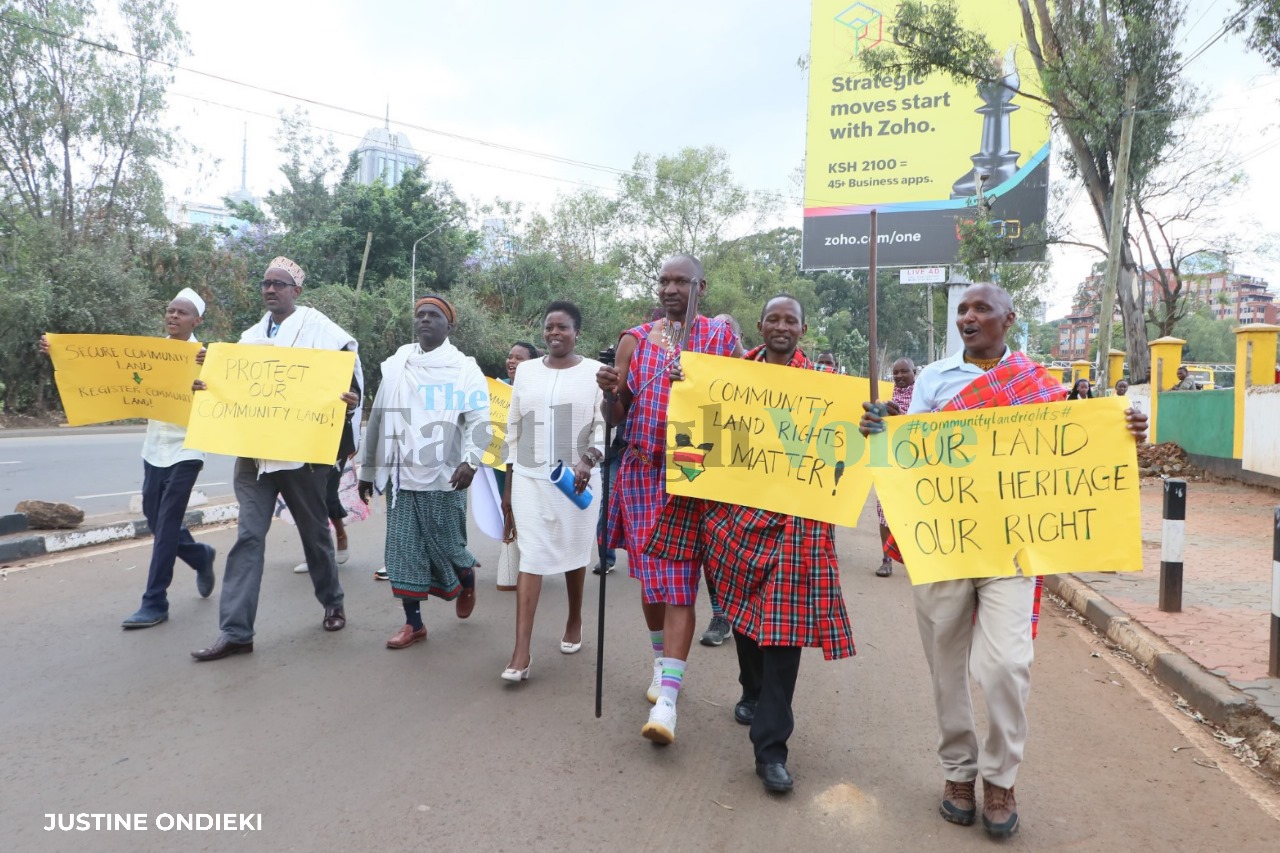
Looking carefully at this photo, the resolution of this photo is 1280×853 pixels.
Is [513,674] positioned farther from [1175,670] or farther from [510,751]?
[1175,670]

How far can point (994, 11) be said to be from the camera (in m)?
18.1

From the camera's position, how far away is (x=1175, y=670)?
4.62 metres

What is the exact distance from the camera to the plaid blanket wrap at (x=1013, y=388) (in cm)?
311

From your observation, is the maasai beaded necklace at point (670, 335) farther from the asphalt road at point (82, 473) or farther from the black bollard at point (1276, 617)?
the asphalt road at point (82, 473)

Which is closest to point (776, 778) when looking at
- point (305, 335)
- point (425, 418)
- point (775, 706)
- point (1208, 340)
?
point (775, 706)

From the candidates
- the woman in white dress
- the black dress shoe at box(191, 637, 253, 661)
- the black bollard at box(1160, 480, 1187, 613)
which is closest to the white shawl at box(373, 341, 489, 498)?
the woman in white dress

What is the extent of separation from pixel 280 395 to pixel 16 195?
26.0 meters

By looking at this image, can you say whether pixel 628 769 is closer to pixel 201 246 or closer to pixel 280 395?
pixel 280 395

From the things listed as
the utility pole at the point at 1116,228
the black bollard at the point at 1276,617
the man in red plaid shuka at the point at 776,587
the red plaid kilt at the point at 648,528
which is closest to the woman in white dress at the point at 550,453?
the red plaid kilt at the point at 648,528

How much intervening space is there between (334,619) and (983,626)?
361 centimetres

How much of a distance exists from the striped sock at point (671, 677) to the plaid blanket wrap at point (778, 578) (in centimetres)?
33

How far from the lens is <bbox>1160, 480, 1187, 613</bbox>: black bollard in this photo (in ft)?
19.0

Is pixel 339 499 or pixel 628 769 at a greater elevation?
pixel 339 499

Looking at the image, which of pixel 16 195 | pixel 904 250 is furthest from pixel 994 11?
pixel 16 195
